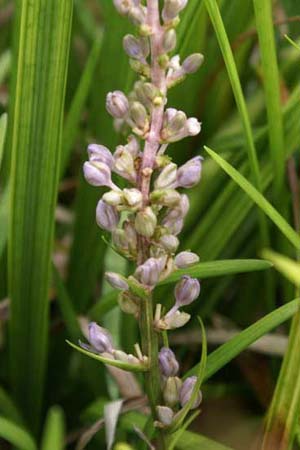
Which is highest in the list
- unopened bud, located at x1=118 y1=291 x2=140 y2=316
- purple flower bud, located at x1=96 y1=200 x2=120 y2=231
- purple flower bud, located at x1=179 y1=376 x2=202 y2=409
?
purple flower bud, located at x1=96 y1=200 x2=120 y2=231

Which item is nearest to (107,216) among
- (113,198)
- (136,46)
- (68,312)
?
(113,198)

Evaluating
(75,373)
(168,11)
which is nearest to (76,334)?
(75,373)

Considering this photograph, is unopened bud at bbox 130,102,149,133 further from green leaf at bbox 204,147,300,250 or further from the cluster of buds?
the cluster of buds

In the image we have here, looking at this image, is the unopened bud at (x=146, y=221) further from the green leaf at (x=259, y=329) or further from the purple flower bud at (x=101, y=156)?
the green leaf at (x=259, y=329)

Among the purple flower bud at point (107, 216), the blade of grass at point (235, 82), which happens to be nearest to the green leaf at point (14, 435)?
the purple flower bud at point (107, 216)

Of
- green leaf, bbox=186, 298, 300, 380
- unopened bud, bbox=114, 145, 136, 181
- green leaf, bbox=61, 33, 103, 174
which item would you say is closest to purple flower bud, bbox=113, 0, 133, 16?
unopened bud, bbox=114, 145, 136, 181

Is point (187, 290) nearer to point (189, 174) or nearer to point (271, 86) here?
point (189, 174)

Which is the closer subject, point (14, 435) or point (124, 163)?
point (124, 163)
